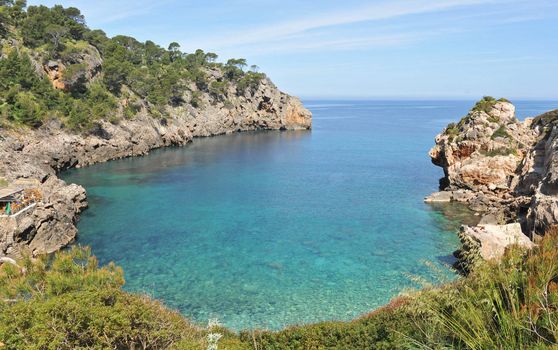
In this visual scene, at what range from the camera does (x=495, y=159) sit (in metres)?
46.9

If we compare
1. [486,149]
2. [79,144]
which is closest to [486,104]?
[486,149]

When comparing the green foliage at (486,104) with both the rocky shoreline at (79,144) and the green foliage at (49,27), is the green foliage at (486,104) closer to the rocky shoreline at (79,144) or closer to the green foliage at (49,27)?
the rocky shoreline at (79,144)

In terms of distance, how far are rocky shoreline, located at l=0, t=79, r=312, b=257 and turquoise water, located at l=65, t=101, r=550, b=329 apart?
3.07 meters

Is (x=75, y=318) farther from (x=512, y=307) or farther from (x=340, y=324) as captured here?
(x=512, y=307)

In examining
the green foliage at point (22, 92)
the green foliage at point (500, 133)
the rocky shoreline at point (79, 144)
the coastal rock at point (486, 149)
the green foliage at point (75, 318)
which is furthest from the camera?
the green foliage at point (22, 92)

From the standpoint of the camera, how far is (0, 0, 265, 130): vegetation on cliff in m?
62.4

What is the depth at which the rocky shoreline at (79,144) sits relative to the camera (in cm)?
3219

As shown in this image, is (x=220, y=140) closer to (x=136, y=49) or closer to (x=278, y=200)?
(x=136, y=49)

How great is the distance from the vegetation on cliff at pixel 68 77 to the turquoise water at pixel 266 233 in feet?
37.5

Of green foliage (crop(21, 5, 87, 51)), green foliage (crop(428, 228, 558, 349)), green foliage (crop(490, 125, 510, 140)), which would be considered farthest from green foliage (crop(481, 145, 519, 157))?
green foliage (crop(21, 5, 87, 51))

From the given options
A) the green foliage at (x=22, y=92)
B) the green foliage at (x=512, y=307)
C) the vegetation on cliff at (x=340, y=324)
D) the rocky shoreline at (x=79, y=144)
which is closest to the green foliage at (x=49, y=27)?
the green foliage at (x=22, y=92)

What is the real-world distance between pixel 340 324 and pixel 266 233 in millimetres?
21303

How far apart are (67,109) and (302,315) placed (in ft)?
198

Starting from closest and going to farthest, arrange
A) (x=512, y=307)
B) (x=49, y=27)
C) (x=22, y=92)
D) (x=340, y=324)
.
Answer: (x=512, y=307)
(x=340, y=324)
(x=22, y=92)
(x=49, y=27)
